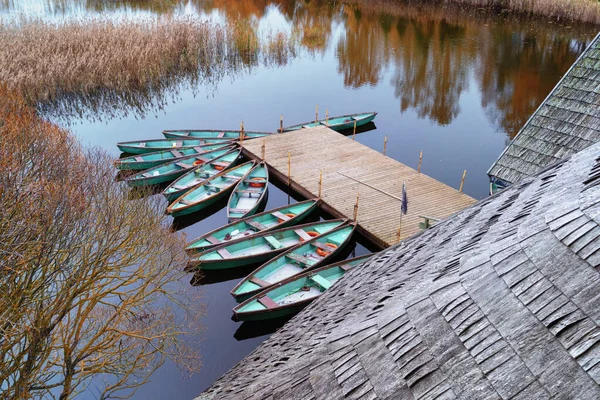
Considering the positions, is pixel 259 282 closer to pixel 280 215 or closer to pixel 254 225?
pixel 254 225

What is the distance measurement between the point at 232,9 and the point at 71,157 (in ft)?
116

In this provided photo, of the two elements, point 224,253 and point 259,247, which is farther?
point 259,247

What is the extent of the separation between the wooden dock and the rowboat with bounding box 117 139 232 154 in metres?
2.23

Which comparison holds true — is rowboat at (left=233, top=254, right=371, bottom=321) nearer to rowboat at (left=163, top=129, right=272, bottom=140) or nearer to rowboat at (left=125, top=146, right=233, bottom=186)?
rowboat at (left=125, top=146, right=233, bottom=186)

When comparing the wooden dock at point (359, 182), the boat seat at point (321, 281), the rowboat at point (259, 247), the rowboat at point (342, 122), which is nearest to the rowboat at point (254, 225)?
the rowboat at point (259, 247)

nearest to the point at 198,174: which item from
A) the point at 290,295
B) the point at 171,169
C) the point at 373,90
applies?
the point at 171,169

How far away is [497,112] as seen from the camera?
103 ft

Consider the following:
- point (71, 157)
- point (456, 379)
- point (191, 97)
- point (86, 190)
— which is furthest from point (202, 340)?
point (191, 97)

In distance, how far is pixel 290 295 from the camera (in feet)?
50.3

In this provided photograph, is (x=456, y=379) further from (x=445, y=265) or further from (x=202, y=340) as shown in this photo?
(x=202, y=340)

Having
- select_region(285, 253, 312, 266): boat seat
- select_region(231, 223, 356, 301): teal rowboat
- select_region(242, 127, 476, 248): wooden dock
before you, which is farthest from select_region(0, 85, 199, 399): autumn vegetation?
select_region(242, 127, 476, 248): wooden dock

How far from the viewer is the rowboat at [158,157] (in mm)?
23125

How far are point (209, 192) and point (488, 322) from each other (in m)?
18.1

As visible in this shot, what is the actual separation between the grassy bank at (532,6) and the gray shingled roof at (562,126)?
33.1 meters
